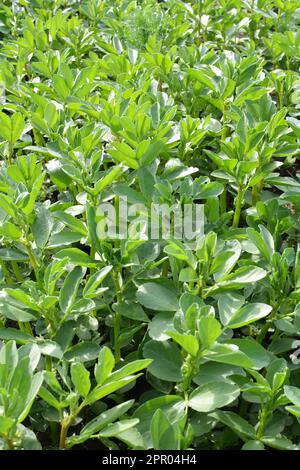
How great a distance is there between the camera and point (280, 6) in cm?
257

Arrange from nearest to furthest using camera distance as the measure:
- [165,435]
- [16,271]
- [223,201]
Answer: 1. [165,435]
2. [16,271]
3. [223,201]

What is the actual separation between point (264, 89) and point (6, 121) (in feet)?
2.40

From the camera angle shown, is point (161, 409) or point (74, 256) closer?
point (161, 409)

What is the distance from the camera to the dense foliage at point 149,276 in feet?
3.67

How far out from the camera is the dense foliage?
112cm

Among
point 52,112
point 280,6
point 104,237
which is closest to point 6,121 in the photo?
point 52,112

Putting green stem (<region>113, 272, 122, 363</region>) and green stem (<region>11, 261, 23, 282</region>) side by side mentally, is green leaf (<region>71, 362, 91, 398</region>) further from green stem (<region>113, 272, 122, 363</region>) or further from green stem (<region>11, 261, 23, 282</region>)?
green stem (<region>11, 261, 23, 282</region>)

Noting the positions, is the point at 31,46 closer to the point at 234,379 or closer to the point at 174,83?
the point at 174,83

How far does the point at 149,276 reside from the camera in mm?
1408

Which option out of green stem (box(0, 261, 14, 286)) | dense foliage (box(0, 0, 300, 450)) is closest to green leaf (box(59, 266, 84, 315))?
dense foliage (box(0, 0, 300, 450))

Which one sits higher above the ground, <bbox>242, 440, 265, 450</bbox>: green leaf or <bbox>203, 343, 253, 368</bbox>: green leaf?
<bbox>203, 343, 253, 368</bbox>: green leaf

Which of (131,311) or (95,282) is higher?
(95,282)

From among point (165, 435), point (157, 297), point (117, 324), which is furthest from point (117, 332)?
point (165, 435)

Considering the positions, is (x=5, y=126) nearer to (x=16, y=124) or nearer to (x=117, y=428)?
(x=16, y=124)
